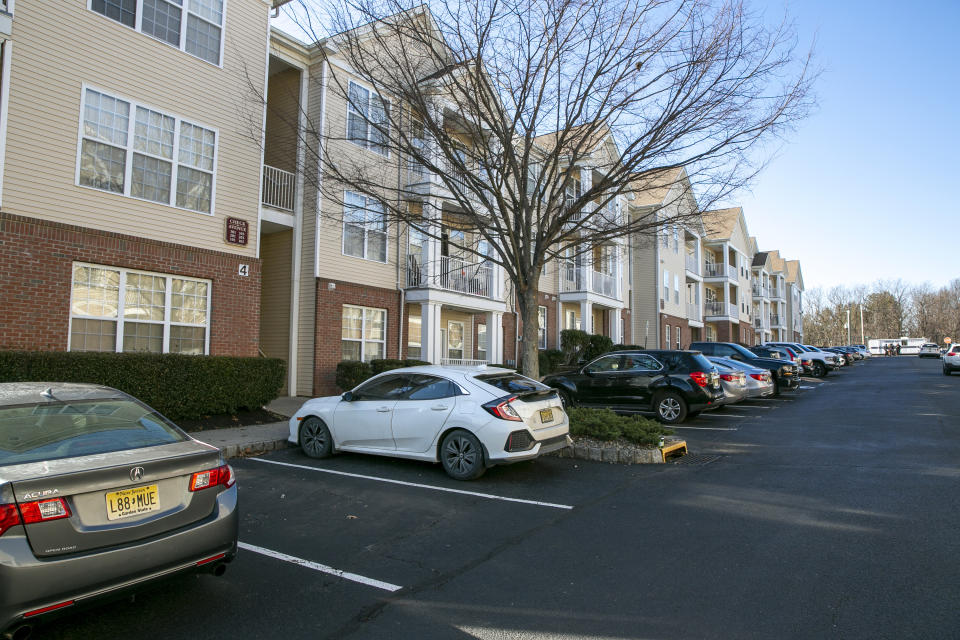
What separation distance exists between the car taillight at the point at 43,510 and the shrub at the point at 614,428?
7.12 meters

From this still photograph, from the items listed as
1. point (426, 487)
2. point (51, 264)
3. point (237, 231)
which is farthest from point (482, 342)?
point (426, 487)

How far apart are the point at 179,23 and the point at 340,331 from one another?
8030 mm

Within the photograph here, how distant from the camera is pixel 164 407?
35.5 feet

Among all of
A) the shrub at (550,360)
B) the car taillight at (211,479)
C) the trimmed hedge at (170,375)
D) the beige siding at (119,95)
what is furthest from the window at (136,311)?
the shrub at (550,360)

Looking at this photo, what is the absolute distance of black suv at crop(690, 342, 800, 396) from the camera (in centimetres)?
1881

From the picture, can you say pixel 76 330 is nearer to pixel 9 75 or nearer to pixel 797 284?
pixel 9 75

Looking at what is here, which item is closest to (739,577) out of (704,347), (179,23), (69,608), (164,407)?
(69,608)

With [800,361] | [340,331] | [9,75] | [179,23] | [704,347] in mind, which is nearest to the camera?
[9,75]

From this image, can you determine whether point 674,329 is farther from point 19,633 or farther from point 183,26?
point 19,633

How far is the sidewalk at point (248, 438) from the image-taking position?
941 centimetres

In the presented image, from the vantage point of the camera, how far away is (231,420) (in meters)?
11.8

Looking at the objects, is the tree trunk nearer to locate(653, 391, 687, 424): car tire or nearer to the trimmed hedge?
locate(653, 391, 687, 424): car tire

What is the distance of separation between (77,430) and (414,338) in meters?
15.4

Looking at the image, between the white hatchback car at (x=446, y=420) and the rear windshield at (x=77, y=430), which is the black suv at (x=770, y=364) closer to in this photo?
the white hatchback car at (x=446, y=420)
